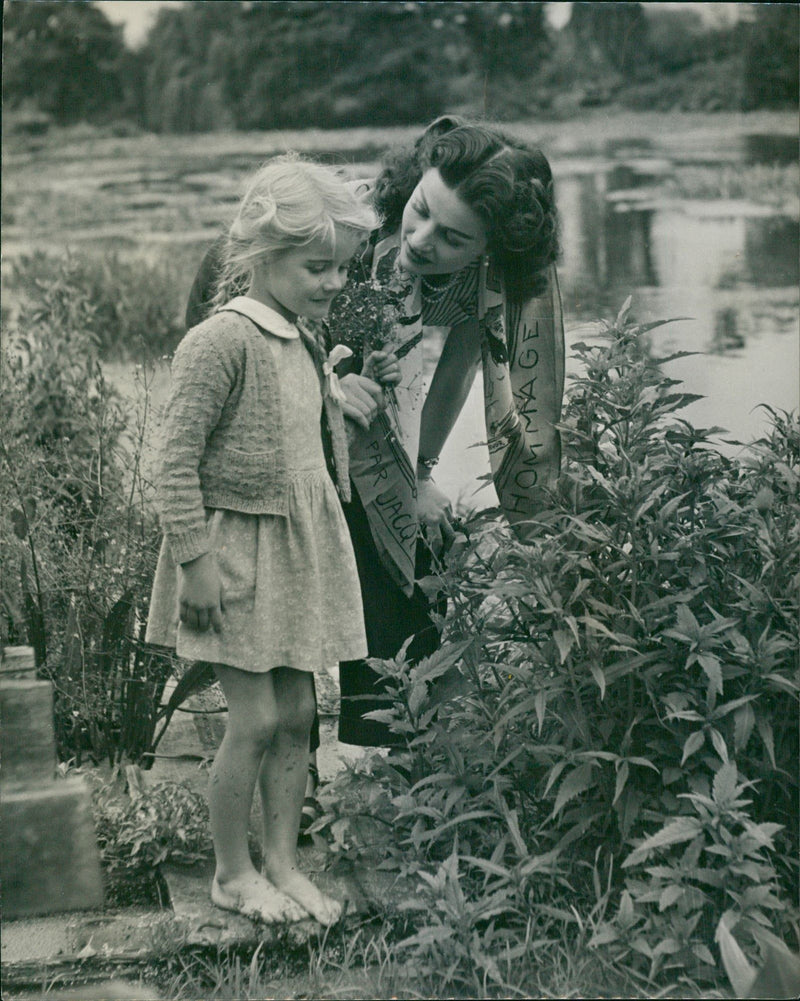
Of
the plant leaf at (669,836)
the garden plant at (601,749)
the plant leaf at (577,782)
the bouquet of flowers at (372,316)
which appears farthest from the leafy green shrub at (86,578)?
the plant leaf at (669,836)

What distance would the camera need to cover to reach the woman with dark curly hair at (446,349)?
326 centimetres

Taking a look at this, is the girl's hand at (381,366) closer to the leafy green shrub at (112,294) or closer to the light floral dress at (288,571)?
the light floral dress at (288,571)

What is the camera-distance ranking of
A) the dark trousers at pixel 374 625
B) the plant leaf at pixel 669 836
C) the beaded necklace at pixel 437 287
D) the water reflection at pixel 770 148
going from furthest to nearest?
the water reflection at pixel 770 148 < the dark trousers at pixel 374 625 < the beaded necklace at pixel 437 287 < the plant leaf at pixel 669 836

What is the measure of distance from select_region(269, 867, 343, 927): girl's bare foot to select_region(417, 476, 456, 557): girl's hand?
100 centimetres

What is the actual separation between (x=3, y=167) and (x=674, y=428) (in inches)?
116

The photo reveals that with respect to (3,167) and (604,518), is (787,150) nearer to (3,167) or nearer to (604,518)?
(604,518)

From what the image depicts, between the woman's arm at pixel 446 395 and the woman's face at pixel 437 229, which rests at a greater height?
the woman's face at pixel 437 229

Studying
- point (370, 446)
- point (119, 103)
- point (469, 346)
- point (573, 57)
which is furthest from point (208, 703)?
point (573, 57)

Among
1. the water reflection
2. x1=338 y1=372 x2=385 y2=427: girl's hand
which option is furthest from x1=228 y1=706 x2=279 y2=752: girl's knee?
the water reflection

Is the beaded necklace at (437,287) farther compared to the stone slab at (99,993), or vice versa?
the beaded necklace at (437,287)

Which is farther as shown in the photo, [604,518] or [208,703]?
[208,703]

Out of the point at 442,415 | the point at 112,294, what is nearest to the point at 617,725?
the point at 442,415

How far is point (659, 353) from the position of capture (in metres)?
4.19

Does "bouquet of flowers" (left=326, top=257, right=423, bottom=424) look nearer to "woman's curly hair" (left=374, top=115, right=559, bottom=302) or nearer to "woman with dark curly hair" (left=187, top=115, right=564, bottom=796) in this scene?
"woman with dark curly hair" (left=187, top=115, right=564, bottom=796)
